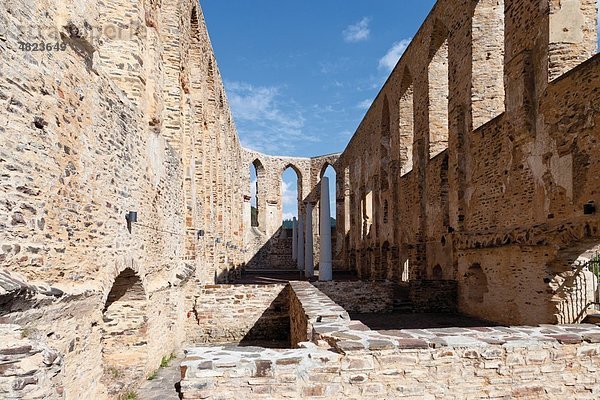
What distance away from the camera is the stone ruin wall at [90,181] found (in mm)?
3369

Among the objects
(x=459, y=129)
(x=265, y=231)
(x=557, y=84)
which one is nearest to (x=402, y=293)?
(x=459, y=129)

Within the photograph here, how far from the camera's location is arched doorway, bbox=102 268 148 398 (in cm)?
640

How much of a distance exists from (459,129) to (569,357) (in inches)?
318

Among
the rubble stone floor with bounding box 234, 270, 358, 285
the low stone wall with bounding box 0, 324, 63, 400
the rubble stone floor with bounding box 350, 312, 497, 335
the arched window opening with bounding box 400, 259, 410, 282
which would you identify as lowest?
the rubble stone floor with bounding box 350, 312, 497, 335

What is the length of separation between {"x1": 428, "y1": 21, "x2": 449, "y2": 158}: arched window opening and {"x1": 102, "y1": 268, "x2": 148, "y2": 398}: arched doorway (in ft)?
34.1

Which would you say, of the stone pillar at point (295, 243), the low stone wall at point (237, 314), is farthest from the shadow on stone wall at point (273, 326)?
the stone pillar at point (295, 243)

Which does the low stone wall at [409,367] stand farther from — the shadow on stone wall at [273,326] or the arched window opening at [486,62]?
the arched window opening at [486,62]

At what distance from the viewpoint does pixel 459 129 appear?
1122cm

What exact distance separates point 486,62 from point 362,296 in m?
7.24

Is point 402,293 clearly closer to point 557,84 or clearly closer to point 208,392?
point 557,84

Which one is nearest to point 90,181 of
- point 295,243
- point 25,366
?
point 25,366

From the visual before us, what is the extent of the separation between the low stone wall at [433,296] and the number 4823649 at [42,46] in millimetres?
9907

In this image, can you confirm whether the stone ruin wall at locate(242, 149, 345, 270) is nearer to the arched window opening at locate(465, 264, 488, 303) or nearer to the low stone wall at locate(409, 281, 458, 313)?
the low stone wall at locate(409, 281, 458, 313)

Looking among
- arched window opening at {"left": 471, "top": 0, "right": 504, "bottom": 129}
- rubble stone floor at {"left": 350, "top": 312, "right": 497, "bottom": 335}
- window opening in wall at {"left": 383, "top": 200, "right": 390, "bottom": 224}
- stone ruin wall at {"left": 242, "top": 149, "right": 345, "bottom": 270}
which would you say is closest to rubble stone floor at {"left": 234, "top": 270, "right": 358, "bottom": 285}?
window opening in wall at {"left": 383, "top": 200, "right": 390, "bottom": 224}
